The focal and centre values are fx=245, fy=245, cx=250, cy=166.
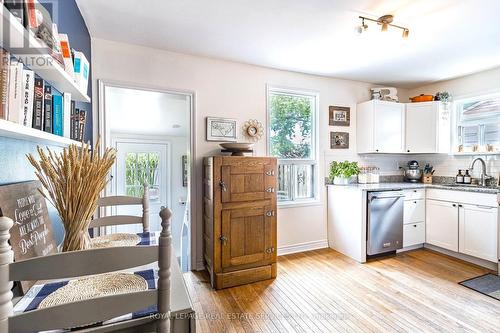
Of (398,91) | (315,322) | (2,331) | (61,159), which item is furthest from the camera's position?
(398,91)

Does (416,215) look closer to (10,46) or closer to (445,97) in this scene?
(445,97)

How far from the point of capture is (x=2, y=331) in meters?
0.56

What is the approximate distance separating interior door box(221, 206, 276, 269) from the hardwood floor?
0.27 m

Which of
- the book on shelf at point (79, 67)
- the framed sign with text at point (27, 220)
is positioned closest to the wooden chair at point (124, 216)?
the framed sign with text at point (27, 220)

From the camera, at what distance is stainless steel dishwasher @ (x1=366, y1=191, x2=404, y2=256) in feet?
10.1

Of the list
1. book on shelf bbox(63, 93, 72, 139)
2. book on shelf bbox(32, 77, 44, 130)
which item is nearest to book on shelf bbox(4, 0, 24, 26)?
book on shelf bbox(32, 77, 44, 130)

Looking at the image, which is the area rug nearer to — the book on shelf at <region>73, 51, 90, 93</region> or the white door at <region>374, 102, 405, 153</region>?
the white door at <region>374, 102, 405, 153</region>

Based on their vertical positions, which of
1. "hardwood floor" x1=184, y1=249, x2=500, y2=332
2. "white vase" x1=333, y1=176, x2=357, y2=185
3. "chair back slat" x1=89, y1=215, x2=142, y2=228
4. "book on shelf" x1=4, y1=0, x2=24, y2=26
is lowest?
"hardwood floor" x1=184, y1=249, x2=500, y2=332

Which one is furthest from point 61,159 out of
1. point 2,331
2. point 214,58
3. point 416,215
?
point 416,215

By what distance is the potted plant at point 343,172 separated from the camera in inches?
136

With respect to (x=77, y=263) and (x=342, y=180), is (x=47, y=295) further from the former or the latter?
(x=342, y=180)

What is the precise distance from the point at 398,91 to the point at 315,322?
155 inches

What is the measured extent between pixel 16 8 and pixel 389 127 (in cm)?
410

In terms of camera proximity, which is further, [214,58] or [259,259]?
[214,58]
